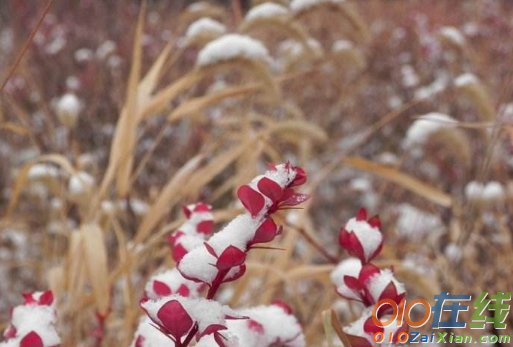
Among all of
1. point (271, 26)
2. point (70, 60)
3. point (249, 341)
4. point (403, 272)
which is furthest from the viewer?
point (70, 60)

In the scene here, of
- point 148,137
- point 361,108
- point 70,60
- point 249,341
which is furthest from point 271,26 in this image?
point 361,108

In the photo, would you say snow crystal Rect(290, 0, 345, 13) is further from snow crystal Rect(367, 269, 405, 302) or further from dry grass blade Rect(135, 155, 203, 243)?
snow crystal Rect(367, 269, 405, 302)

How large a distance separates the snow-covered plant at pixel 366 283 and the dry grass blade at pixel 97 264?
0.30 metres

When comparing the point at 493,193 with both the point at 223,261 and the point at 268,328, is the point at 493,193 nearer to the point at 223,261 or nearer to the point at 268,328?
the point at 268,328

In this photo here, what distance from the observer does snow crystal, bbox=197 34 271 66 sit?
2.63 feet

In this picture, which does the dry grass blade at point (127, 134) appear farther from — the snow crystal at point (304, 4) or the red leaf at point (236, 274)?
the red leaf at point (236, 274)

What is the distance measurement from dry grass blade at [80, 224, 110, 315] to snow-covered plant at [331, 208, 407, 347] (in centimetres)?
30

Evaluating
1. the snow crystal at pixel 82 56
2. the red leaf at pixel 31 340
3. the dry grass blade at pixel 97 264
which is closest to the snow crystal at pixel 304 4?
the dry grass blade at pixel 97 264

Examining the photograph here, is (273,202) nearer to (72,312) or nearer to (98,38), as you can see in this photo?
(72,312)

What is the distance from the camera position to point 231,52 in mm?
808

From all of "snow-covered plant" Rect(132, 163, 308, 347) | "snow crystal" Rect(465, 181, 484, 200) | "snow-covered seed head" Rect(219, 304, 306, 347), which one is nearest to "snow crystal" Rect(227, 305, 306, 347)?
"snow-covered seed head" Rect(219, 304, 306, 347)

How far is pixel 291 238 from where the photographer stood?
3.42 ft

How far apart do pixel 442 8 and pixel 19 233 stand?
357cm

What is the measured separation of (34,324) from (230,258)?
0.17 m
